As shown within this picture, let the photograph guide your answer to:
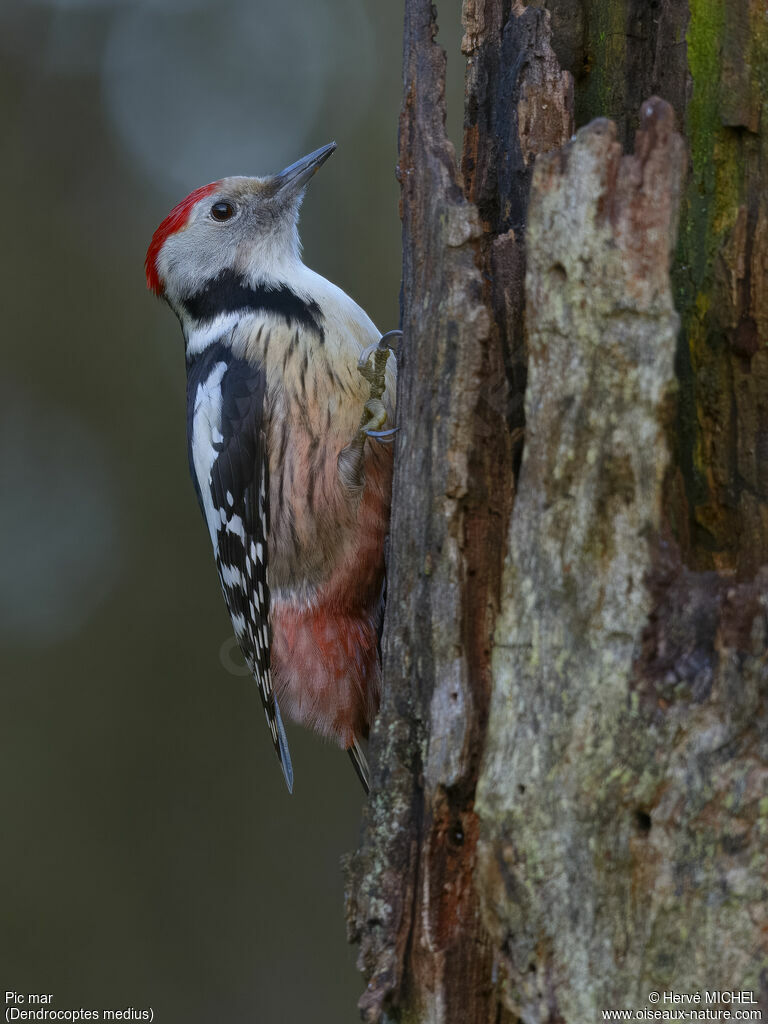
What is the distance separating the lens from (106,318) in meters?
5.30

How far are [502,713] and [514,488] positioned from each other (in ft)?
1.26

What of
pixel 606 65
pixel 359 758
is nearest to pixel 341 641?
pixel 359 758

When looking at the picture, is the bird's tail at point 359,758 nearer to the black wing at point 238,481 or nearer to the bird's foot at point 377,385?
the black wing at point 238,481

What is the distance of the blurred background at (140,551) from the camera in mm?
5141

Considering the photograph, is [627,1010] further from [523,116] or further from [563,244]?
[523,116]

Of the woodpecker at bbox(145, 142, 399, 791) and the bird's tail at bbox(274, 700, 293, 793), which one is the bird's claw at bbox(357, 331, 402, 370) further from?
the bird's tail at bbox(274, 700, 293, 793)

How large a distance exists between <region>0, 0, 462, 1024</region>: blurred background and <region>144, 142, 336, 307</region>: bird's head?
1797 millimetres

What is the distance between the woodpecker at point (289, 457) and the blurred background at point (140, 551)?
1937 mm

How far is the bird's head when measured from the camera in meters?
3.40

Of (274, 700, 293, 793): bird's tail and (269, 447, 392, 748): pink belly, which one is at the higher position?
(269, 447, 392, 748): pink belly

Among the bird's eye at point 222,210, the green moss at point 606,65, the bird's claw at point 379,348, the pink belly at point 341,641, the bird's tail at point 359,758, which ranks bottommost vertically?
the bird's tail at point 359,758

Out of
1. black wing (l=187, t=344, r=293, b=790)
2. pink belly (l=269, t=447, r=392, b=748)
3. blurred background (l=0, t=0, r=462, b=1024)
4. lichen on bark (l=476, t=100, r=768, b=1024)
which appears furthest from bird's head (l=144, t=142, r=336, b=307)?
lichen on bark (l=476, t=100, r=768, b=1024)

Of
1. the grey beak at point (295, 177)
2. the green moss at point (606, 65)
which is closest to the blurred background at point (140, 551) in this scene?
the grey beak at point (295, 177)

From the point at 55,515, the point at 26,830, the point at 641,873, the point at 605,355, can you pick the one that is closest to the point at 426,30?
the point at 605,355
